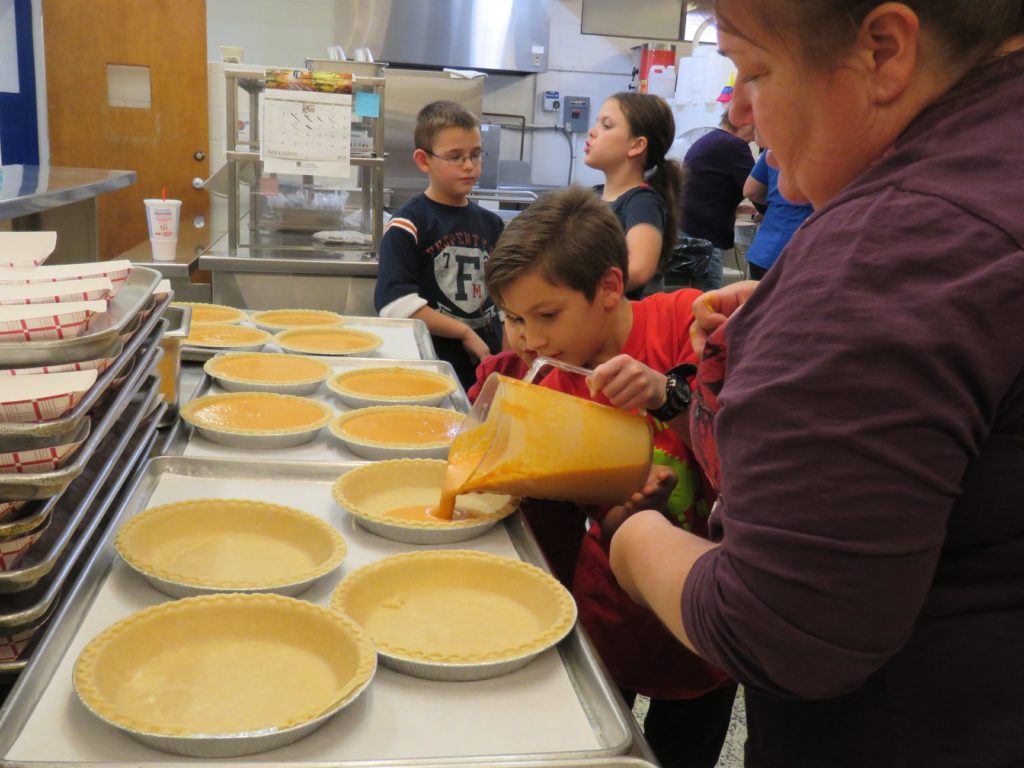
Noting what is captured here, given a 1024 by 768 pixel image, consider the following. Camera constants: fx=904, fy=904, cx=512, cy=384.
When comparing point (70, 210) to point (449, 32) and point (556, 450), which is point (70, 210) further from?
point (449, 32)

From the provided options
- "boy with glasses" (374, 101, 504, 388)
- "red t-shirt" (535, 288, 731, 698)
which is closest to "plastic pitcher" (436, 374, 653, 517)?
"red t-shirt" (535, 288, 731, 698)

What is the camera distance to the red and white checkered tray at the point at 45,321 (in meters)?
0.91

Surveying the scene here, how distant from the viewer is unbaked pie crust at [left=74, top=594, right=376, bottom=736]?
0.77m

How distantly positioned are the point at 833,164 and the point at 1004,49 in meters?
0.12

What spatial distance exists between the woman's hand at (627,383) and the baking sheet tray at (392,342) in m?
0.91

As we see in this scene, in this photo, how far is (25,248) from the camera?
120 cm

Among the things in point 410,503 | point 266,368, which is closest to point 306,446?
point 410,503

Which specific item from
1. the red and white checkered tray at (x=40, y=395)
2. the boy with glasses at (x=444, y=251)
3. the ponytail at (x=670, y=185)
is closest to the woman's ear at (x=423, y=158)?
the boy with glasses at (x=444, y=251)

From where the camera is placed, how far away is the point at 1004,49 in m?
0.60

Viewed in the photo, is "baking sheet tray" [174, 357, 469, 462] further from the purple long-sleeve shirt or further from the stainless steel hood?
the stainless steel hood

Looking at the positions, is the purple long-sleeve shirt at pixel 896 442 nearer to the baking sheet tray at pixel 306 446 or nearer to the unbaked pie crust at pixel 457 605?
the unbaked pie crust at pixel 457 605

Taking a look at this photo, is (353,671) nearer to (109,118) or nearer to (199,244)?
(199,244)

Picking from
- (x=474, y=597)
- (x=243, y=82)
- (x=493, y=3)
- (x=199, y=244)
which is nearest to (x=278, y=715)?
(x=474, y=597)

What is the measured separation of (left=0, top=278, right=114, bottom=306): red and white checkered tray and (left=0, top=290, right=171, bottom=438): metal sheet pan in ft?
0.24
